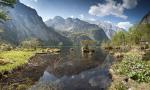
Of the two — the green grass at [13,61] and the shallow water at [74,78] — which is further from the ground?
the green grass at [13,61]

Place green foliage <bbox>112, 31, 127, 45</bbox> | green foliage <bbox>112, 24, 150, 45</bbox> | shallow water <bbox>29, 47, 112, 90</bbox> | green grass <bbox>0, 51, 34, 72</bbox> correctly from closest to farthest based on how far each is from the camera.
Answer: shallow water <bbox>29, 47, 112, 90</bbox>
green grass <bbox>0, 51, 34, 72</bbox>
green foliage <bbox>112, 24, 150, 45</bbox>
green foliage <bbox>112, 31, 127, 45</bbox>

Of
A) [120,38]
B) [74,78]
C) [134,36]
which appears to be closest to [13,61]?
[74,78]

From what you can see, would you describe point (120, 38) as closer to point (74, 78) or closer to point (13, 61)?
point (13, 61)

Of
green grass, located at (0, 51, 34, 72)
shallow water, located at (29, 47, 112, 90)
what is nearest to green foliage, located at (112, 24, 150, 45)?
green grass, located at (0, 51, 34, 72)

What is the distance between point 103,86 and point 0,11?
22931mm

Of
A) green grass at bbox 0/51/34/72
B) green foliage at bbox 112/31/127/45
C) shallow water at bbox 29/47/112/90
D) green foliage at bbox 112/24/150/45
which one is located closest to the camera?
shallow water at bbox 29/47/112/90

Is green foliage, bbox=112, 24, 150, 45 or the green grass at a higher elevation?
green foliage, bbox=112, 24, 150, 45

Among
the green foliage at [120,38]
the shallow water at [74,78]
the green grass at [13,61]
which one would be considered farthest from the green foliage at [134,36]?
the shallow water at [74,78]

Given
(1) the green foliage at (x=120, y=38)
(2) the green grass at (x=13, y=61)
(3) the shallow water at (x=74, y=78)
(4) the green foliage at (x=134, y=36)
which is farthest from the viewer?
(1) the green foliage at (x=120, y=38)

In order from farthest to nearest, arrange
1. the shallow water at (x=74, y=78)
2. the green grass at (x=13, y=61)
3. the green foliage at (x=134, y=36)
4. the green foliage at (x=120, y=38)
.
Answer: the green foliage at (x=120, y=38) → the green foliage at (x=134, y=36) → the green grass at (x=13, y=61) → the shallow water at (x=74, y=78)

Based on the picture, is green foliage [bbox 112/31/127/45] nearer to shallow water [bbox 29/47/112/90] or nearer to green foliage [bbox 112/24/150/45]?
green foliage [bbox 112/24/150/45]

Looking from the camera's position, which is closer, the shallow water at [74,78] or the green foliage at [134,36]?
the shallow water at [74,78]

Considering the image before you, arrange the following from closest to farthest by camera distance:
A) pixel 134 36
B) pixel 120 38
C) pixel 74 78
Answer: pixel 74 78
pixel 134 36
pixel 120 38

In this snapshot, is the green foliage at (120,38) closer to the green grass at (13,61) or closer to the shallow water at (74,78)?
the green grass at (13,61)
